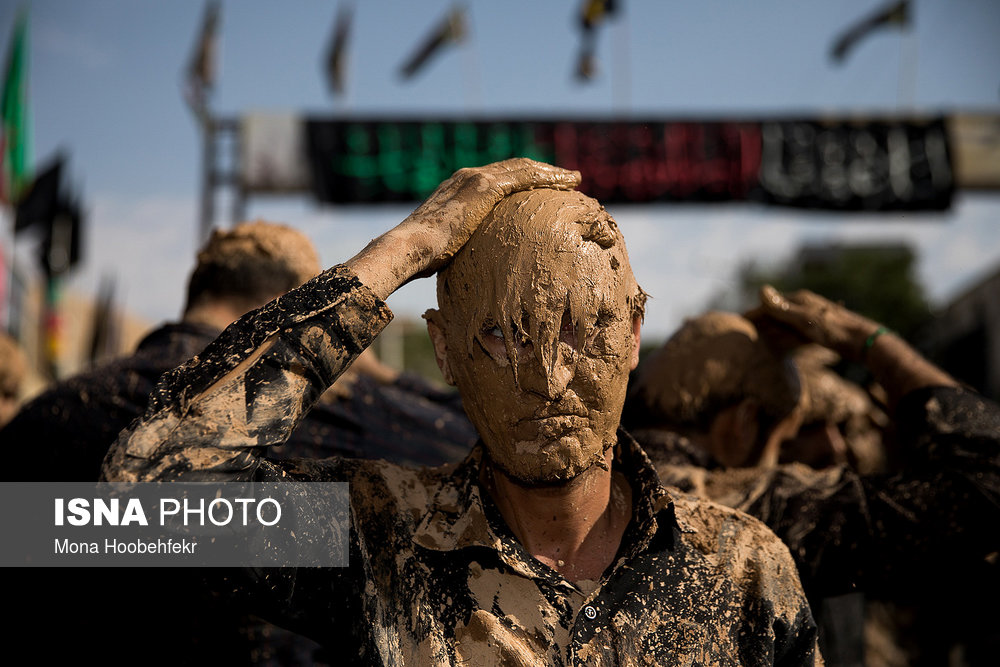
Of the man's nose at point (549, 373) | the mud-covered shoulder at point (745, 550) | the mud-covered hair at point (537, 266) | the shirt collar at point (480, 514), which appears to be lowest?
the mud-covered shoulder at point (745, 550)

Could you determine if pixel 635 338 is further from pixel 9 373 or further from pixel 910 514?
pixel 9 373

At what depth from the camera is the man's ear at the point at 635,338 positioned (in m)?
2.02

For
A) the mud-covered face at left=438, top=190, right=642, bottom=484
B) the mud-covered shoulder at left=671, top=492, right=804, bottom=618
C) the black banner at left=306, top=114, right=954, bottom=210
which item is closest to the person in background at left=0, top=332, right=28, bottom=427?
the mud-covered face at left=438, top=190, right=642, bottom=484

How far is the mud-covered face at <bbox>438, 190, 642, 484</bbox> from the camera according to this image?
1.86 meters

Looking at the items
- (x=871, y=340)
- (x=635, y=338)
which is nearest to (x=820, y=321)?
(x=871, y=340)

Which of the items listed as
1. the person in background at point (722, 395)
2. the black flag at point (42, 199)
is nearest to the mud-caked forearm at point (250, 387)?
the person in background at point (722, 395)

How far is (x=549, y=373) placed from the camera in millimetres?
1853

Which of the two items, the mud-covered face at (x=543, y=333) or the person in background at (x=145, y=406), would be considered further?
the person in background at (x=145, y=406)

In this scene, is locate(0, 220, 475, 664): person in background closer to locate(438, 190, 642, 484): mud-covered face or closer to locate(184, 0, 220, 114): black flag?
locate(438, 190, 642, 484): mud-covered face

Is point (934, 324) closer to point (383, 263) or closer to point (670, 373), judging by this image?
point (670, 373)

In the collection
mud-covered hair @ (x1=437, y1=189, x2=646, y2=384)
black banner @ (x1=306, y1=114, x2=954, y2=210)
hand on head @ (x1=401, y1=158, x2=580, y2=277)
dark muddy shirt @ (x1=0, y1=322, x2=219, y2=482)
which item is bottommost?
dark muddy shirt @ (x1=0, y1=322, x2=219, y2=482)

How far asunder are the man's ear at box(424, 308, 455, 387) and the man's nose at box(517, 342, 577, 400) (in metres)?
0.25

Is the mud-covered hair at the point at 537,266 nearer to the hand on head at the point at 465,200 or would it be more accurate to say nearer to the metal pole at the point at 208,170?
the hand on head at the point at 465,200

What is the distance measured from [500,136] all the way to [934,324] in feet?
53.5
